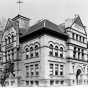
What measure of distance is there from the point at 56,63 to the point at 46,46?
3.65 m

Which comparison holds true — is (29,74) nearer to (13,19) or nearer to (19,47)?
(19,47)

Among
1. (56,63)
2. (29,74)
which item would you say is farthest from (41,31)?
(29,74)

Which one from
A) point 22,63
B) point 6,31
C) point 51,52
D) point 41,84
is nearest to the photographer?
point 41,84

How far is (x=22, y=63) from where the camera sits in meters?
30.1

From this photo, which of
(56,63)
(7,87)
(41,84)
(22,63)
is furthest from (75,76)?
(7,87)

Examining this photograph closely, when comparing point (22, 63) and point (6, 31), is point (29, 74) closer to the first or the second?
point (22, 63)

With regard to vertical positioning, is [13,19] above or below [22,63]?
above

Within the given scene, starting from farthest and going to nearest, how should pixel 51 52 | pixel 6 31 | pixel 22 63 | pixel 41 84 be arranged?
pixel 6 31, pixel 22 63, pixel 51 52, pixel 41 84

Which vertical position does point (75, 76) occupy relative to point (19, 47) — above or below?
below

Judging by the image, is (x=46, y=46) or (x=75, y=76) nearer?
(x=46, y=46)

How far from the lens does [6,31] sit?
33.9 metres

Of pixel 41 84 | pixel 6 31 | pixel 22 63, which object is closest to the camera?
pixel 41 84

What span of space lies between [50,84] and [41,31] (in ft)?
28.6

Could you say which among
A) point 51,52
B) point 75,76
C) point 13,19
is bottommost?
point 75,76
